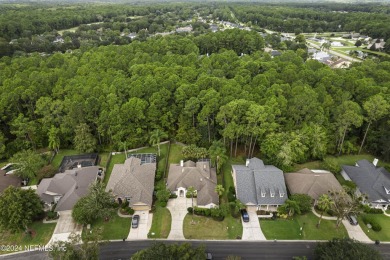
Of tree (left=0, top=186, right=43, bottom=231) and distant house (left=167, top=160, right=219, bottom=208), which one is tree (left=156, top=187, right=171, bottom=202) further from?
tree (left=0, top=186, right=43, bottom=231)

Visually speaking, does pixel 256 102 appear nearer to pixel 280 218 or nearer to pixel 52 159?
pixel 280 218

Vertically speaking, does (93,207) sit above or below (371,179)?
above

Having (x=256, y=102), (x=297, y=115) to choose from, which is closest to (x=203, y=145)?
(x=256, y=102)

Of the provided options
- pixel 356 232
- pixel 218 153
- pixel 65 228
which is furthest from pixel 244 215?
pixel 65 228

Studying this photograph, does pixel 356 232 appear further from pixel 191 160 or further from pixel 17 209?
pixel 17 209

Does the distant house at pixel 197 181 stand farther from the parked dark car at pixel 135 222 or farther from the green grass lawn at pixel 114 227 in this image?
the green grass lawn at pixel 114 227

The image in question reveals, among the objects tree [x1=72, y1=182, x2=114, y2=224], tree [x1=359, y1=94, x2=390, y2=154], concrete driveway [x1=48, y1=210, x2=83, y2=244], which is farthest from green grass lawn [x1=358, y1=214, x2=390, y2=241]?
concrete driveway [x1=48, y1=210, x2=83, y2=244]
